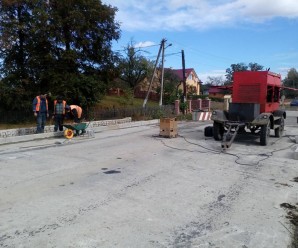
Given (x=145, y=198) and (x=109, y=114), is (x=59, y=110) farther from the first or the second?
(x=145, y=198)

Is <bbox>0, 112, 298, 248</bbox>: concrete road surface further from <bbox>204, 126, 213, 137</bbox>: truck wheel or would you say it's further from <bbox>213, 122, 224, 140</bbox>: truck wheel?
<bbox>204, 126, 213, 137</bbox>: truck wheel

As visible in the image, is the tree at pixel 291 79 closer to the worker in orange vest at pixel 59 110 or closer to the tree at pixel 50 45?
the tree at pixel 50 45

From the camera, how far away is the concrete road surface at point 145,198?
4.41 m

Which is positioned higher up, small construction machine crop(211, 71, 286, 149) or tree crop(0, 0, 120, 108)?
tree crop(0, 0, 120, 108)

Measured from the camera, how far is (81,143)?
12727mm

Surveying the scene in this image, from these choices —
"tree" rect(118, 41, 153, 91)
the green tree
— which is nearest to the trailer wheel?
the green tree

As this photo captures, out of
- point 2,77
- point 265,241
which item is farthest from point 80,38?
point 265,241

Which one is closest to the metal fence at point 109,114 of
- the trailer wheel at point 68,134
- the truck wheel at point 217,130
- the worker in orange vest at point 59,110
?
the worker in orange vest at point 59,110

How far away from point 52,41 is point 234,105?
11.9 m

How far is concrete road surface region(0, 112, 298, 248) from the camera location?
14.5ft

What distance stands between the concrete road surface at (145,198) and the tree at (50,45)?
9.54m

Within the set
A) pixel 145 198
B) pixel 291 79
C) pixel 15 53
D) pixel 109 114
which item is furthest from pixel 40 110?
pixel 291 79

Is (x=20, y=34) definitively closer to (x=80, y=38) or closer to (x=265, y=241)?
(x=80, y=38)

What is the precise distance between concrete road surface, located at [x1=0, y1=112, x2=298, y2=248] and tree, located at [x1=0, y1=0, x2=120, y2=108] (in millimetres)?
9536
